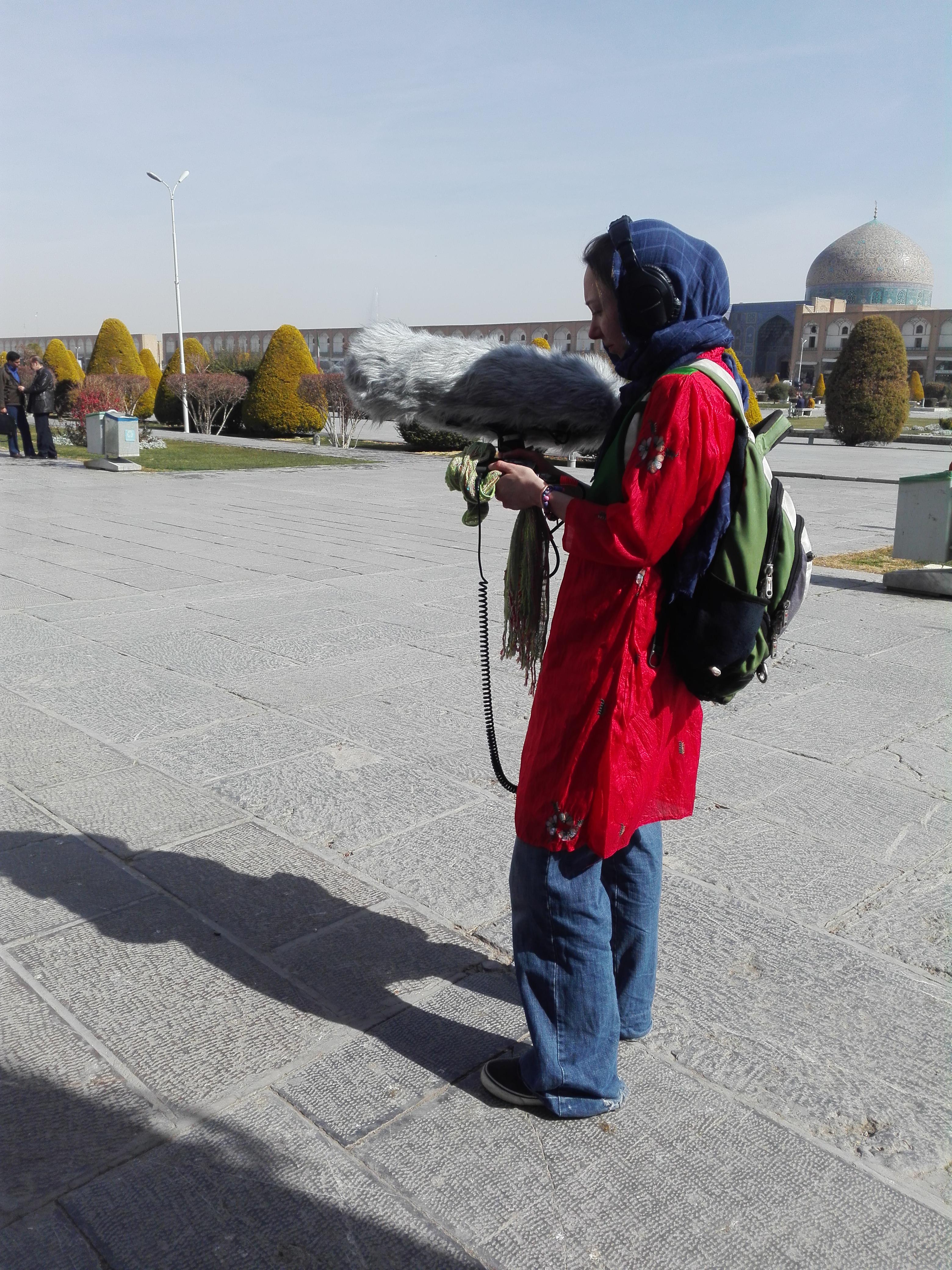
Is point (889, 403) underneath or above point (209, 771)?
above

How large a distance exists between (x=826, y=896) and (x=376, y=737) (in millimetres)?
1691

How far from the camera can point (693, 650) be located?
169 cm

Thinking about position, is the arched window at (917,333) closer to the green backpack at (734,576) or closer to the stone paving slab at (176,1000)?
the green backpack at (734,576)

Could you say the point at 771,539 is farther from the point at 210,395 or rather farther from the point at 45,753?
the point at 210,395

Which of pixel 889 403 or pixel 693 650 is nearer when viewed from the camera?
pixel 693 650

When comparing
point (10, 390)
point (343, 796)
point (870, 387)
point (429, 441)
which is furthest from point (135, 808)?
point (870, 387)

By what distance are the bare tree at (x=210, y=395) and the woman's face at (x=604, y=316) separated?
20.3 meters

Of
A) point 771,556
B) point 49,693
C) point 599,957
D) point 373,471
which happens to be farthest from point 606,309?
point 373,471

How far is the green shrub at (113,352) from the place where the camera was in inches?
1021

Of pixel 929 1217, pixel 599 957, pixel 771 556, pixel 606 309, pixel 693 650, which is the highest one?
pixel 606 309

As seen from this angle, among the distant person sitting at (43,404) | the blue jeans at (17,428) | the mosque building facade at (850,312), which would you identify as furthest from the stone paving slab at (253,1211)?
the mosque building facade at (850,312)

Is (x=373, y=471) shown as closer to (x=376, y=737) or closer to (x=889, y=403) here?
(x=376, y=737)

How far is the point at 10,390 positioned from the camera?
14.5 m

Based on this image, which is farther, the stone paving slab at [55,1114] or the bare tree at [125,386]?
the bare tree at [125,386]
